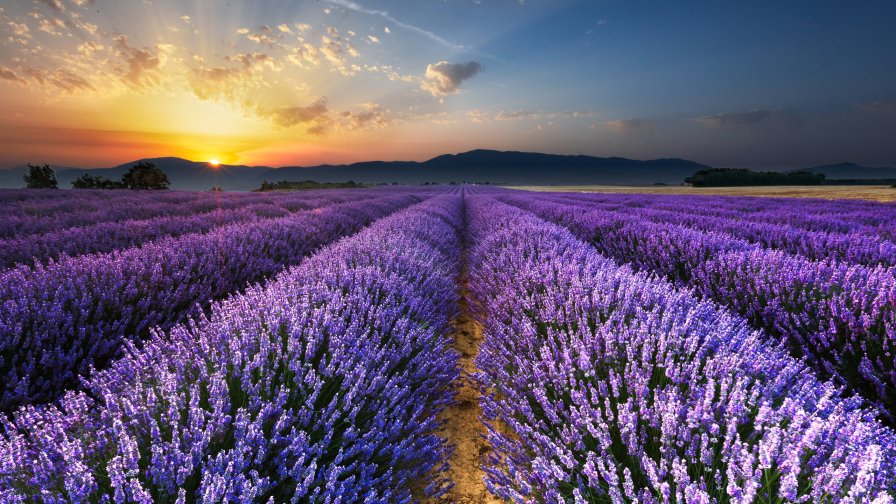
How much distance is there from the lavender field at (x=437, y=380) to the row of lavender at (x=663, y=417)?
0.01 metres

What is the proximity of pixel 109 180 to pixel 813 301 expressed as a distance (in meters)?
33.3

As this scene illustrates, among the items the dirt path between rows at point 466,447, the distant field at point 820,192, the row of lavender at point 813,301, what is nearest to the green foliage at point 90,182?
the dirt path between rows at point 466,447

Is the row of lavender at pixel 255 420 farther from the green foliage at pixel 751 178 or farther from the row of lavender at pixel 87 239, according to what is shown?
the green foliage at pixel 751 178

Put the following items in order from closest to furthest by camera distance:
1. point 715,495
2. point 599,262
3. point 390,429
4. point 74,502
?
point 74,502 → point 715,495 → point 390,429 → point 599,262

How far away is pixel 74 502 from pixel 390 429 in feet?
2.75

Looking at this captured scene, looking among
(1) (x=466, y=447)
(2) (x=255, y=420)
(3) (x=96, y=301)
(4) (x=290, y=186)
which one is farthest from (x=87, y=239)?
(4) (x=290, y=186)

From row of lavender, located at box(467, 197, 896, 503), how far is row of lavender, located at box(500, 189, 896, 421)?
609 millimetres

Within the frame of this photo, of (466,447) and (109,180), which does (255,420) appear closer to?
(466,447)

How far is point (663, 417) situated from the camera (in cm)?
104

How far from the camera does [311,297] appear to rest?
2053 millimetres

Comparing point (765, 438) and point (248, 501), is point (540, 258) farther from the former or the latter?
point (248, 501)

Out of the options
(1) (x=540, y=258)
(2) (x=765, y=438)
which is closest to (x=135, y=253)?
(1) (x=540, y=258)

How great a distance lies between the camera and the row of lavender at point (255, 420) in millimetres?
912

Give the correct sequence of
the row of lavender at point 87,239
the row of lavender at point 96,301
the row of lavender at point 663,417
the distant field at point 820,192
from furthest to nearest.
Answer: the distant field at point 820,192
the row of lavender at point 87,239
the row of lavender at point 96,301
the row of lavender at point 663,417
